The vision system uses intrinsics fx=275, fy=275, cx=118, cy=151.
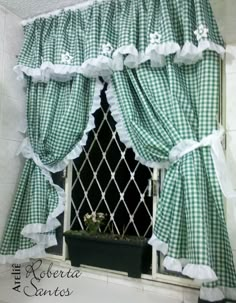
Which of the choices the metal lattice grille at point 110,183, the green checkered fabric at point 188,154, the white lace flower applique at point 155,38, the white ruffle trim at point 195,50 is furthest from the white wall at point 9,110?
the white ruffle trim at point 195,50

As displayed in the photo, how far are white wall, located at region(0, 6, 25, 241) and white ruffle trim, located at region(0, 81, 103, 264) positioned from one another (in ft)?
0.28

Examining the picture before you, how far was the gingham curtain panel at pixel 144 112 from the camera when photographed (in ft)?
3.81

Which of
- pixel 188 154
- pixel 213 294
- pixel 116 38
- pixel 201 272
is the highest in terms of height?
pixel 116 38

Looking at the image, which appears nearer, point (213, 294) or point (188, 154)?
point (213, 294)

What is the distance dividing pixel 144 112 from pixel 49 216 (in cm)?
80

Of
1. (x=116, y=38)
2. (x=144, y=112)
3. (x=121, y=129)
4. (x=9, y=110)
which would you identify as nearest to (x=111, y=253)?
(x=121, y=129)

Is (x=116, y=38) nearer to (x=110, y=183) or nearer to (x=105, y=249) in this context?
(x=110, y=183)

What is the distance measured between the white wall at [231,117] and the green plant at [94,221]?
693 mm

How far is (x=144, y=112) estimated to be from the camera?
1.39m

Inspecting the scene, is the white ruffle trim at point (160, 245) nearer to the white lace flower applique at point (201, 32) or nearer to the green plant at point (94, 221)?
the green plant at point (94, 221)

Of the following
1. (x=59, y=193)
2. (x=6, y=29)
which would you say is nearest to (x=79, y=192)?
(x=59, y=193)

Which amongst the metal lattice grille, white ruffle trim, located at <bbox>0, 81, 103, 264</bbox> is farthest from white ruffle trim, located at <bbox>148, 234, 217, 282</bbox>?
white ruffle trim, located at <bbox>0, 81, 103, 264</bbox>

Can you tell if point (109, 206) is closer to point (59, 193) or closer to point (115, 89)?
point (59, 193)

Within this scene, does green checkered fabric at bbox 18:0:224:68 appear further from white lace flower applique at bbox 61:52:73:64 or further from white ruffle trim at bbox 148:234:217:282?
white ruffle trim at bbox 148:234:217:282
